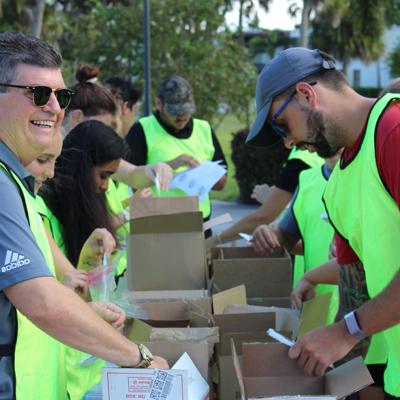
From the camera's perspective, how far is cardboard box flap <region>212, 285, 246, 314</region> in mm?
2754

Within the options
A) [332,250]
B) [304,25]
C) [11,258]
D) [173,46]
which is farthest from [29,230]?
[304,25]

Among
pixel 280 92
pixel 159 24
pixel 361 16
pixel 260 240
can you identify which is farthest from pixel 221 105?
pixel 361 16

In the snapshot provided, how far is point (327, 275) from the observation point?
304 centimetres

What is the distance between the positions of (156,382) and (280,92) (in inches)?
37.7

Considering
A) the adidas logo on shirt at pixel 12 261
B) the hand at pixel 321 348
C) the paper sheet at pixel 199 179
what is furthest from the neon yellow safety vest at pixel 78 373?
the paper sheet at pixel 199 179

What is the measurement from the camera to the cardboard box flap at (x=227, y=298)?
2.75 metres

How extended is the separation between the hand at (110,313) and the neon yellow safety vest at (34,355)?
1.45 feet

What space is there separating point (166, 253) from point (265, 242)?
469 mm

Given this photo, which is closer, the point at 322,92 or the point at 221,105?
the point at 322,92

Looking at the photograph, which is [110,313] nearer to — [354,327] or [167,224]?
[354,327]

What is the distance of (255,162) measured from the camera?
1300 centimetres

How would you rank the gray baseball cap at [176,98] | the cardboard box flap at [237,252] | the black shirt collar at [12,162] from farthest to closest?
the gray baseball cap at [176,98] → the cardboard box flap at [237,252] → the black shirt collar at [12,162]

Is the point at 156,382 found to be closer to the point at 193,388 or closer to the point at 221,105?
the point at 193,388

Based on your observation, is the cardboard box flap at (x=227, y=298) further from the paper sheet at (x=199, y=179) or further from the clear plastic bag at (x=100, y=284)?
the paper sheet at (x=199, y=179)
